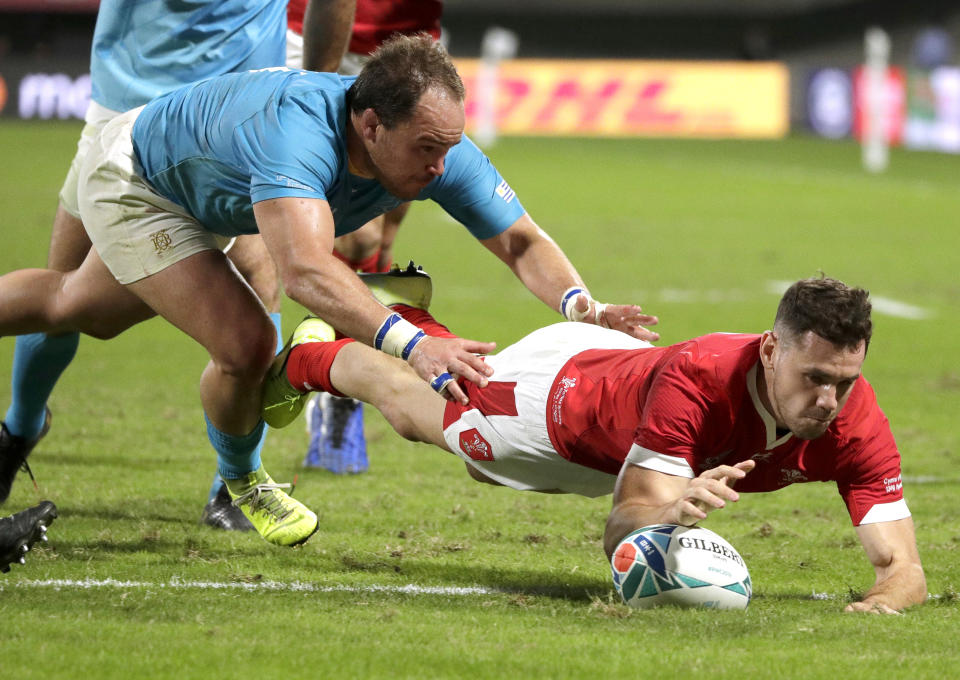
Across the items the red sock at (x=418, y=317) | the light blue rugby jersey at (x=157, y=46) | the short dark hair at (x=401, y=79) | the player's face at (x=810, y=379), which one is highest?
the short dark hair at (x=401, y=79)

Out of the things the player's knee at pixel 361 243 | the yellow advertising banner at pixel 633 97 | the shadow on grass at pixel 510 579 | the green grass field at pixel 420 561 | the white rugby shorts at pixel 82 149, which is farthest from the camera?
the yellow advertising banner at pixel 633 97

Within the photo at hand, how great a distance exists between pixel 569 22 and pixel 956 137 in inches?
686

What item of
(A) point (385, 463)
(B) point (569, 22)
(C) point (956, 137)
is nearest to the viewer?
(A) point (385, 463)

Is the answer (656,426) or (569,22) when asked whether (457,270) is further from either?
(569,22)

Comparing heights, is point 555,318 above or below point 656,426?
below

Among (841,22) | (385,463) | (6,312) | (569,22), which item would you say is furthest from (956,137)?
(6,312)

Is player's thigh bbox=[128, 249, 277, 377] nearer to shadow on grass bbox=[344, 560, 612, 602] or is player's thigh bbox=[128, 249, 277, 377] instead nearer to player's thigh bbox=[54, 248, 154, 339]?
player's thigh bbox=[54, 248, 154, 339]

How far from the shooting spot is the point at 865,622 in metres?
3.97

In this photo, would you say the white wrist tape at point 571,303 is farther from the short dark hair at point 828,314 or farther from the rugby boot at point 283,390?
the short dark hair at point 828,314

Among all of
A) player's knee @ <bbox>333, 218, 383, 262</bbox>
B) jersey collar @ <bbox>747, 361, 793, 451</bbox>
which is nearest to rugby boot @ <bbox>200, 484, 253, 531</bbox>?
player's knee @ <bbox>333, 218, 383, 262</bbox>

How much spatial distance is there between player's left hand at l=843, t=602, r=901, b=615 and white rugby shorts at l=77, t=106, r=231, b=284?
230 cm

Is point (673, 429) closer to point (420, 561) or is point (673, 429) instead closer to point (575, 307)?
point (575, 307)

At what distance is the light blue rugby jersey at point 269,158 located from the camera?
14.3 ft

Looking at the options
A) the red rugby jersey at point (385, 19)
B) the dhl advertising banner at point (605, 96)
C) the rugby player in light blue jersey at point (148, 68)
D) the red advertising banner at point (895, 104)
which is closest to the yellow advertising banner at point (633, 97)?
the dhl advertising banner at point (605, 96)
